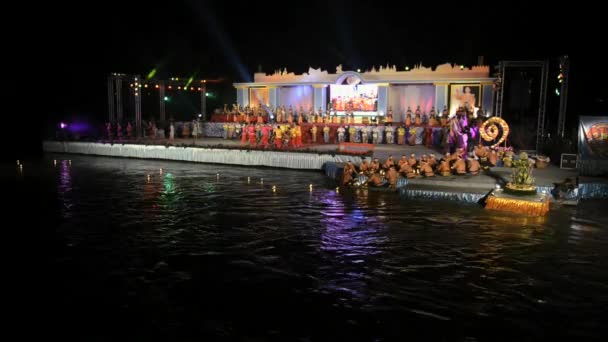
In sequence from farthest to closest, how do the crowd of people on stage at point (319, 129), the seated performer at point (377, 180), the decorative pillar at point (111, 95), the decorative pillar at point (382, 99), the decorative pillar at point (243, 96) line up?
the decorative pillar at point (243, 96)
the decorative pillar at point (111, 95)
the decorative pillar at point (382, 99)
the crowd of people on stage at point (319, 129)
the seated performer at point (377, 180)

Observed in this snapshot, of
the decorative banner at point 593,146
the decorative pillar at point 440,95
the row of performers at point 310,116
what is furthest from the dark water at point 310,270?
the decorative pillar at point 440,95

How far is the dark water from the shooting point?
505cm

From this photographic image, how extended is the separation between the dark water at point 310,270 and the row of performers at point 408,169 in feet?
4.38

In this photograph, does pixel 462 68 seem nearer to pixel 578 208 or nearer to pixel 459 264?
pixel 578 208

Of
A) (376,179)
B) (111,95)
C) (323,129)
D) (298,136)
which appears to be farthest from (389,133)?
(111,95)

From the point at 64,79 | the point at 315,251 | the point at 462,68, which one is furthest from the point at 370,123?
the point at 64,79

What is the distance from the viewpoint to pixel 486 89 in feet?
67.5

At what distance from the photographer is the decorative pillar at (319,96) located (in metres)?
23.2

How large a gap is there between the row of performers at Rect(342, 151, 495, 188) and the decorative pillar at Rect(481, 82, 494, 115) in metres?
7.75

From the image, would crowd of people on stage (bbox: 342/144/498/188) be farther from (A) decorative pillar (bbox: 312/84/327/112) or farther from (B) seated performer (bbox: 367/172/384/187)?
(A) decorative pillar (bbox: 312/84/327/112)

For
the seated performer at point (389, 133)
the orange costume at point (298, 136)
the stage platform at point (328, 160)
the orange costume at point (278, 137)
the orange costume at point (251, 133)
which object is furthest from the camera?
the orange costume at point (251, 133)

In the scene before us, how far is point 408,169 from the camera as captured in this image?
514 inches

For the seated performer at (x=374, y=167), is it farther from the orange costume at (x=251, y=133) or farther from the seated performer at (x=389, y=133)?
the orange costume at (x=251, y=133)

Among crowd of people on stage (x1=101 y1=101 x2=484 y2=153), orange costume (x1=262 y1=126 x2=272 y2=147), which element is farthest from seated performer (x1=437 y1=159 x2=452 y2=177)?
orange costume (x1=262 y1=126 x2=272 y2=147)
